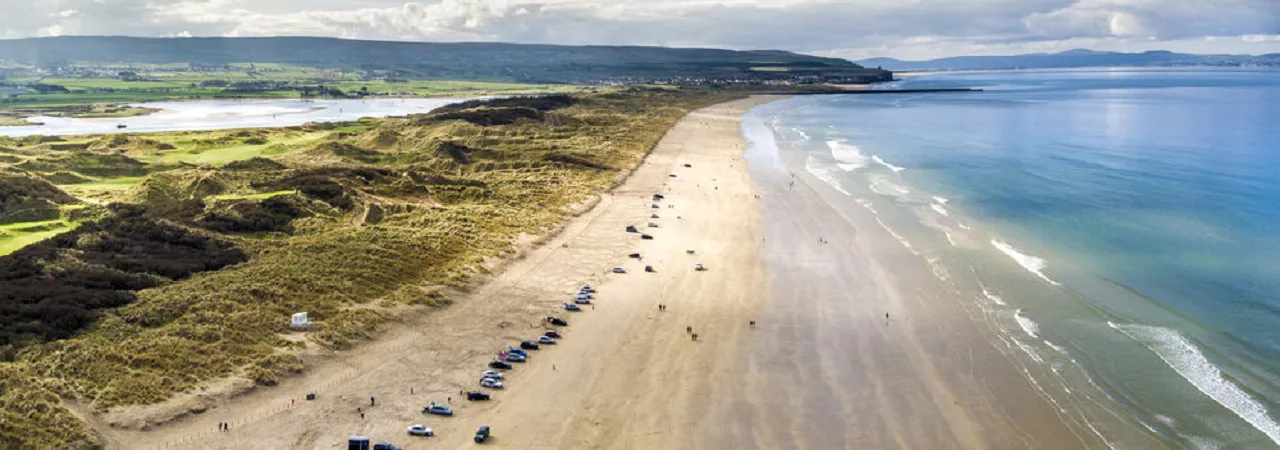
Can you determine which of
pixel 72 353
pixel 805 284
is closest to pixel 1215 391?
pixel 805 284

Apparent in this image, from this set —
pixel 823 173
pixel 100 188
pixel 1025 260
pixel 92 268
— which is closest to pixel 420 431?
pixel 92 268

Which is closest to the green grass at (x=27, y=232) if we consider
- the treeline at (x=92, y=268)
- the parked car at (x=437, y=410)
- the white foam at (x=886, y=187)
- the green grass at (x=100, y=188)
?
the treeline at (x=92, y=268)

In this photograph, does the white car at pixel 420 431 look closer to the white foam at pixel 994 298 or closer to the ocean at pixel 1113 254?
the ocean at pixel 1113 254

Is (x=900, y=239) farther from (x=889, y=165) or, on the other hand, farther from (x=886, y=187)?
(x=889, y=165)

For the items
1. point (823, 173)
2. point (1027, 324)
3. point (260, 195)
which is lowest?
point (1027, 324)

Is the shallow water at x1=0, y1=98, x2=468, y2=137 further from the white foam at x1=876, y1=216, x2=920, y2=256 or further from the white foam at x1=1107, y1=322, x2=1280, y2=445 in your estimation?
the white foam at x1=1107, y1=322, x2=1280, y2=445

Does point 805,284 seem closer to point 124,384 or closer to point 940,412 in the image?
point 940,412
